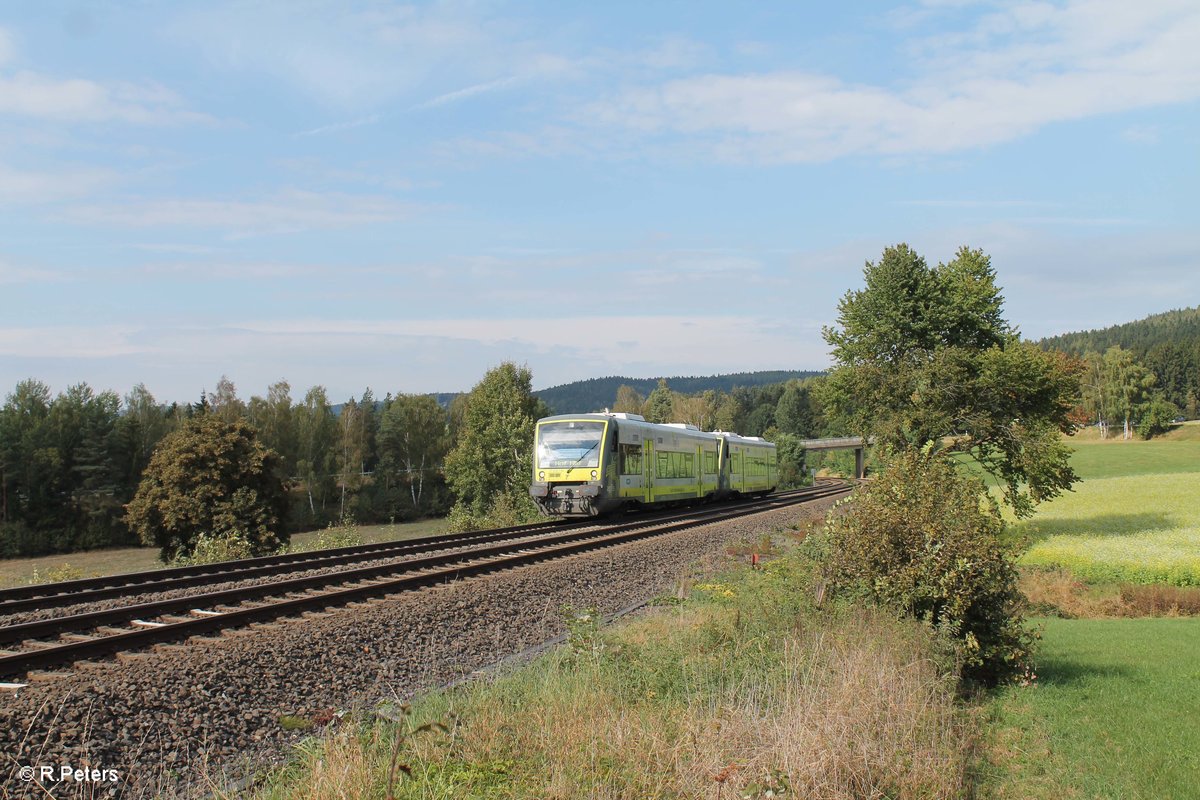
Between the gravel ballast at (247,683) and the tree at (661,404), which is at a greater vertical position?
the tree at (661,404)

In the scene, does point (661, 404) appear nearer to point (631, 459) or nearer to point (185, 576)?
point (631, 459)

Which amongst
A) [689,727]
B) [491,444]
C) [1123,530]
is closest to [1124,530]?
[1123,530]

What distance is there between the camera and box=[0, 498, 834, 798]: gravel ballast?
5.76 metres

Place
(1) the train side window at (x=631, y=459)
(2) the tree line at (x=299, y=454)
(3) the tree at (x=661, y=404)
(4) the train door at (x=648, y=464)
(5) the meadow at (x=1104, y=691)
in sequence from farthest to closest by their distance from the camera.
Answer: (3) the tree at (x=661, y=404), (2) the tree line at (x=299, y=454), (4) the train door at (x=648, y=464), (1) the train side window at (x=631, y=459), (5) the meadow at (x=1104, y=691)

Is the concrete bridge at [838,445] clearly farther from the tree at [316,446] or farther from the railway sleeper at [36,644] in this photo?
the railway sleeper at [36,644]

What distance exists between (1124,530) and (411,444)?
7488cm

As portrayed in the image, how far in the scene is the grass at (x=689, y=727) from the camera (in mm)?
4777

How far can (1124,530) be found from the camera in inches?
1283

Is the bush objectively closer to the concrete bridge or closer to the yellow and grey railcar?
the yellow and grey railcar

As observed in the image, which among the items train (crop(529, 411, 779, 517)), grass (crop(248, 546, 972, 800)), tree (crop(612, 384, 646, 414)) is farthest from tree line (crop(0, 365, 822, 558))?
grass (crop(248, 546, 972, 800))

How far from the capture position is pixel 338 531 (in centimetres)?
2822

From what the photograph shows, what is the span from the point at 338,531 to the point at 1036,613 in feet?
65.9

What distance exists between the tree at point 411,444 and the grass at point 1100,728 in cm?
8614

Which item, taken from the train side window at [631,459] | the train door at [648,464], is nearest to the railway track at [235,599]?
the train side window at [631,459]
